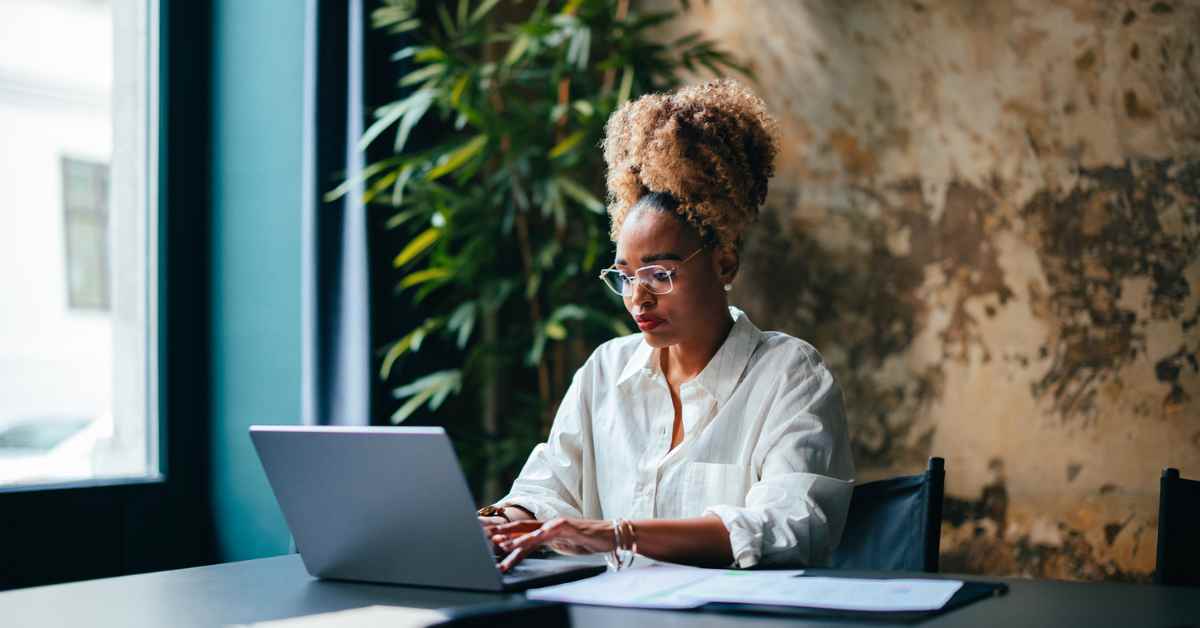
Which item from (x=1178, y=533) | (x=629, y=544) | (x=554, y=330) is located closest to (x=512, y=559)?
(x=629, y=544)

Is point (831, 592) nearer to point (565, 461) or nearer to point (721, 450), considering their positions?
point (721, 450)

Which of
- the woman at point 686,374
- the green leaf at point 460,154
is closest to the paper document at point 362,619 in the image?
the woman at point 686,374

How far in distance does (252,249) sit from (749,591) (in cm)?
223

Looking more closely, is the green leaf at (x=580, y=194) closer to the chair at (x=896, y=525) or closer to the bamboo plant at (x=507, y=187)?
the bamboo plant at (x=507, y=187)

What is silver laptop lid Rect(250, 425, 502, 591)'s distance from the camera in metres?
1.17

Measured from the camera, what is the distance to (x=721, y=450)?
5.77 feet

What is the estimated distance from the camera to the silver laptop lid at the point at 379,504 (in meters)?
1.17

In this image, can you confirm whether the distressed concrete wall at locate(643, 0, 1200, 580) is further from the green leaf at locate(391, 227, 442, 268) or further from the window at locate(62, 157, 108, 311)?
the window at locate(62, 157, 108, 311)

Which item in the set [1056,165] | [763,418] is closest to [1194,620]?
[763,418]

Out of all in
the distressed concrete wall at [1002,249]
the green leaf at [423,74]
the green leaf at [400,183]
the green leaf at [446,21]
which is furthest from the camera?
the green leaf at [446,21]

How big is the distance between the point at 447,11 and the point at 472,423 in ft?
3.98

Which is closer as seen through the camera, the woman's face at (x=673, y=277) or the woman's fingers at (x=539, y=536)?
the woman's fingers at (x=539, y=536)

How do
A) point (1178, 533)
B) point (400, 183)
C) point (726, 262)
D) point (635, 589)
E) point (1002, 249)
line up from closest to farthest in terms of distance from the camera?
point (635, 589)
point (1178, 533)
point (726, 262)
point (1002, 249)
point (400, 183)

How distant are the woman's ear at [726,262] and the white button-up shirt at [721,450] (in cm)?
7
